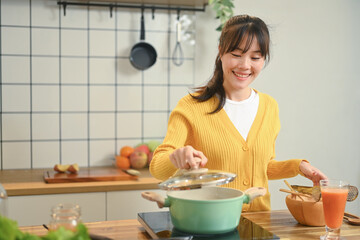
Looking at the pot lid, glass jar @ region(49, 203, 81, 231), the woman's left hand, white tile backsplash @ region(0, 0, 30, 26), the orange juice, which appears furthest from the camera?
white tile backsplash @ region(0, 0, 30, 26)

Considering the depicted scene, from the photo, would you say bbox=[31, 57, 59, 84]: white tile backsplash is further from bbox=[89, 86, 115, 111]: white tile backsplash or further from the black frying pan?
the black frying pan

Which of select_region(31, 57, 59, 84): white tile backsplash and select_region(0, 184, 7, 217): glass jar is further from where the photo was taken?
select_region(31, 57, 59, 84): white tile backsplash

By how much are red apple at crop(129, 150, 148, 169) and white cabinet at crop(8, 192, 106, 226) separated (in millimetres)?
351

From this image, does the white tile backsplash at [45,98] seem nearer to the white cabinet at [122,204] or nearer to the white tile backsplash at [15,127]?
the white tile backsplash at [15,127]

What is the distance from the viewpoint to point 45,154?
8.53 ft

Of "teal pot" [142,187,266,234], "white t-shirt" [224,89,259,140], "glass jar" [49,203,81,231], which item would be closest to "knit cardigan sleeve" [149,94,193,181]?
"white t-shirt" [224,89,259,140]

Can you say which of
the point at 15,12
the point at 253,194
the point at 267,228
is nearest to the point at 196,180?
the point at 253,194

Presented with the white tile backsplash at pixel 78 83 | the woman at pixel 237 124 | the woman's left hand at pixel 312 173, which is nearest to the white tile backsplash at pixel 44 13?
the white tile backsplash at pixel 78 83

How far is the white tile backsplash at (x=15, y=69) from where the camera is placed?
2.54 metres

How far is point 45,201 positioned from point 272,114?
1.11 metres

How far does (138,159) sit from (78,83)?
0.54 meters

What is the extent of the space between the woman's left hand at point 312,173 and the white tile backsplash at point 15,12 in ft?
5.61

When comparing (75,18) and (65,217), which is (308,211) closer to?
(65,217)

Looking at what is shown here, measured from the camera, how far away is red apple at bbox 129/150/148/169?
254 cm
